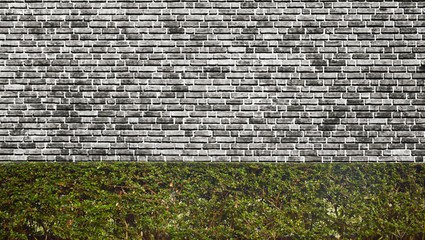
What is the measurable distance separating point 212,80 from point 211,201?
6.06ft

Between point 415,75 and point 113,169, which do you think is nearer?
point 113,169

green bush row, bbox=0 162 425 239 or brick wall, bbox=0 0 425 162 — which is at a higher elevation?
brick wall, bbox=0 0 425 162

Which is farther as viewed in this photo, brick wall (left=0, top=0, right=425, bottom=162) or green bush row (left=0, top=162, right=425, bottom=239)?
brick wall (left=0, top=0, right=425, bottom=162)

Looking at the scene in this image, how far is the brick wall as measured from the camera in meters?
3.84

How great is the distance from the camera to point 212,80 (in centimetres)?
392

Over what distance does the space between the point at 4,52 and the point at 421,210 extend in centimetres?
662

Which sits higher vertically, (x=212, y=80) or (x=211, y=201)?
(x=212, y=80)

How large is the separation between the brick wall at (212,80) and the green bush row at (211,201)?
20.2 inches

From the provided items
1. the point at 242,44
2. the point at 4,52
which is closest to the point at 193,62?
the point at 242,44

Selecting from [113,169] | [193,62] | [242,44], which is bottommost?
[113,169]

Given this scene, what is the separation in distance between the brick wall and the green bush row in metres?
0.51

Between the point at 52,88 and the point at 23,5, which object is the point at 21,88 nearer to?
the point at 52,88

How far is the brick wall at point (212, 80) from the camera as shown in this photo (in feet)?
12.6

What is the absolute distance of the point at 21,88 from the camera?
3.90m
